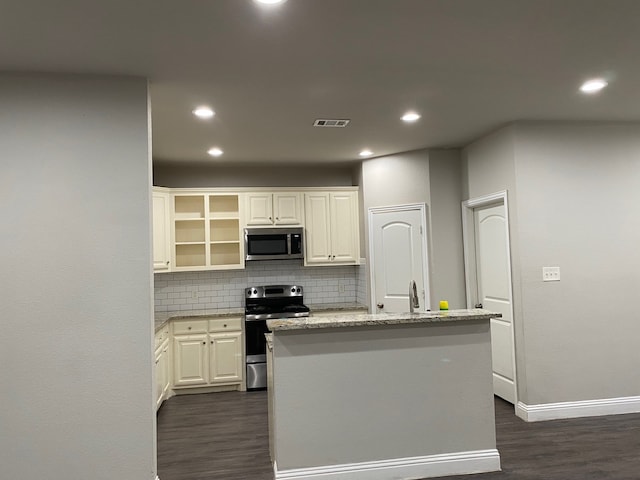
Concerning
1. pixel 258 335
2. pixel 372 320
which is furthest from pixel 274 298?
pixel 372 320

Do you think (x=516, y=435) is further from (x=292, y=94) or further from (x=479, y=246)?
(x=292, y=94)

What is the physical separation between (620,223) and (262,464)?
3833mm

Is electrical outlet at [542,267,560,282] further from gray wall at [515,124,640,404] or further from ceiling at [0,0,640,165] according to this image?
ceiling at [0,0,640,165]

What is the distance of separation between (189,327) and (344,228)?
7.37 ft

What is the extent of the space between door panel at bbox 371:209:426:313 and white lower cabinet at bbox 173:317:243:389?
177 cm

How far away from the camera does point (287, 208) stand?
5.68m

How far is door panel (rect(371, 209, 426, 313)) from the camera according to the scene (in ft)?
17.0

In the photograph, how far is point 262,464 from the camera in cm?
328

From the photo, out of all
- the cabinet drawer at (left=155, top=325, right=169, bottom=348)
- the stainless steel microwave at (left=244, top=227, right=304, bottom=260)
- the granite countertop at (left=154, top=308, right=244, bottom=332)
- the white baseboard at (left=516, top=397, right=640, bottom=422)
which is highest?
the stainless steel microwave at (left=244, top=227, right=304, bottom=260)

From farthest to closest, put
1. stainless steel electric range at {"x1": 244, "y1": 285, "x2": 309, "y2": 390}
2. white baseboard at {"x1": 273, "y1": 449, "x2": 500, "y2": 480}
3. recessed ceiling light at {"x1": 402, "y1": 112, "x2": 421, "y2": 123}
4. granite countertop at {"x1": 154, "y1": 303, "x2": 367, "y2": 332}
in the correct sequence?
stainless steel electric range at {"x1": 244, "y1": 285, "x2": 309, "y2": 390} < granite countertop at {"x1": 154, "y1": 303, "x2": 367, "y2": 332} < recessed ceiling light at {"x1": 402, "y1": 112, "x2": 421, "y2": 123} < white baseboard at {"x1": 273, "y1": 449, "x2": 500, "y2": 480}

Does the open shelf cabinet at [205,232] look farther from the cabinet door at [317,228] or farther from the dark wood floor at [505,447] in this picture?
the dark wood floor at [505,447]

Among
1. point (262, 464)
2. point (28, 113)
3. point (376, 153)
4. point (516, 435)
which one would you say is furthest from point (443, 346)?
point (28, 113)

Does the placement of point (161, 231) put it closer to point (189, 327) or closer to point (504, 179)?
point (189, 327)

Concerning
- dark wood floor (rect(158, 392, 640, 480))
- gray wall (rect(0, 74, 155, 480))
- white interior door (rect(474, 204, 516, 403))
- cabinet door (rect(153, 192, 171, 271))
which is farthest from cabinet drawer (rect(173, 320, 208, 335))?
white interior door (rect(474, 204, 516, 403))
